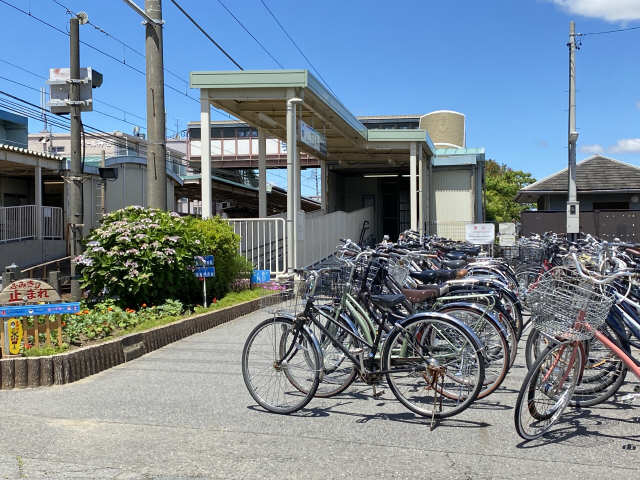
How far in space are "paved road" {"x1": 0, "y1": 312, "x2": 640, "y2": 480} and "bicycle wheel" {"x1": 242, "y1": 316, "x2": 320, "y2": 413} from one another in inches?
5.9

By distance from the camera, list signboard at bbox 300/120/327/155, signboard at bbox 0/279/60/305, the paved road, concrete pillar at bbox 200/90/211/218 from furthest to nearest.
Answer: signboard at bbox 300/120/327/155 → concrete pillar at bbox 200/90/211/218 → signboard at bbox 0/279/60/305 → the paved road

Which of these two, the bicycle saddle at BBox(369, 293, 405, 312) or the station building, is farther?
the station building

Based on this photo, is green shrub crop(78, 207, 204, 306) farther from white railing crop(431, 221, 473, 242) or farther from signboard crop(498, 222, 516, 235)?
white railing crop(431, 221, 473, 242)

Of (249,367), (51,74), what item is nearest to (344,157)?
(51,74)

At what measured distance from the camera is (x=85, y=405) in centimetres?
525

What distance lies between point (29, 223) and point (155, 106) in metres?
9.76

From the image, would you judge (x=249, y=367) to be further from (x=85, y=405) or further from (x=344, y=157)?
(x=344, y=157)

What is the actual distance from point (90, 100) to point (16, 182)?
1259cm

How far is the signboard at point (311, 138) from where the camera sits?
1376 cm

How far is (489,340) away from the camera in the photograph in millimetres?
5109

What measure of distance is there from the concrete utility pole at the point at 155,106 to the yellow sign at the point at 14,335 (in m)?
4.67

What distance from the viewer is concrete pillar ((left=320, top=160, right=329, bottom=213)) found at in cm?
2278

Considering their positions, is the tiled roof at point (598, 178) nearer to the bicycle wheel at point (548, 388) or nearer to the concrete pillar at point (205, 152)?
the concrete pillar at point (205, 152)

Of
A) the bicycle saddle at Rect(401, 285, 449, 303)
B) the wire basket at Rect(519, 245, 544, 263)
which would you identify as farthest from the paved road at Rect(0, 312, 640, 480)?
the wire basket at Rect(519, 245, 544, 263)
